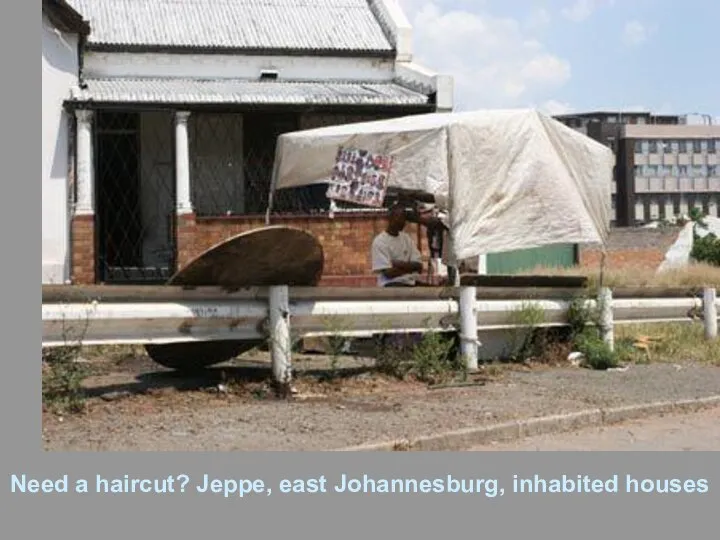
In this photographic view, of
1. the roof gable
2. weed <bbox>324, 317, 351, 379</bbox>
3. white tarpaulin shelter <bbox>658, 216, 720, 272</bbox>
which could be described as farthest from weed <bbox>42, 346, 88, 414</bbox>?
white tarpaulin shelter <bbox>658, 216, 720, 272</bbox>

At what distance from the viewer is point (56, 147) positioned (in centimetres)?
1706

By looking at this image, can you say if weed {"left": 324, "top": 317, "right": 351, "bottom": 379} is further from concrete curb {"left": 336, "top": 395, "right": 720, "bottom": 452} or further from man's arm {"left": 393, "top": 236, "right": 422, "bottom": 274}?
concrete curb {"left": 336, "top": 395, "right": 720, "bottom": 452}

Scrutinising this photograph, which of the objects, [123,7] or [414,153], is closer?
[414,153]

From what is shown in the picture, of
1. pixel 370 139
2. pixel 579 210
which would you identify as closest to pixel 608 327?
pixel 579 210

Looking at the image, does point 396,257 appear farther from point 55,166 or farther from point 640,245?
point 640,245

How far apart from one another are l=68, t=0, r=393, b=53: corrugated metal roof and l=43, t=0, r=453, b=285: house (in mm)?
39

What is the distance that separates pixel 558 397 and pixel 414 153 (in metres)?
3.09

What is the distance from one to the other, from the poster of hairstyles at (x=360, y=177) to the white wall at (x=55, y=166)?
7734 millimetres

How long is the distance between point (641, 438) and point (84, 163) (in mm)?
11778

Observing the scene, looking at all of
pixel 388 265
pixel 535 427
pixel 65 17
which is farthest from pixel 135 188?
pixel 535 427

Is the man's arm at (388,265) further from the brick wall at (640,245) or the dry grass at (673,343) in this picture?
the brick wall at (640,245)

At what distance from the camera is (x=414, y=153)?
10562 mm

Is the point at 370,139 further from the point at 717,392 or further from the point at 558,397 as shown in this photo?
the point at 717,392

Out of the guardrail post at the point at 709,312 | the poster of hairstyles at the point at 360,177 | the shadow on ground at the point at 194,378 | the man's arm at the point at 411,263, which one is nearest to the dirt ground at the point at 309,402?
the shadow on ground at the point at 194,378
